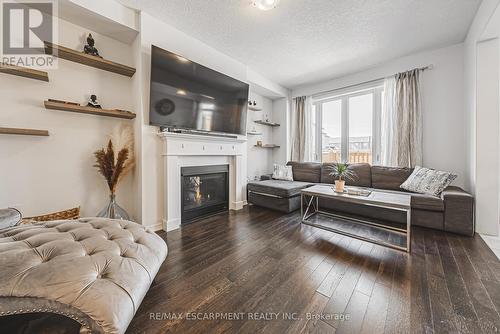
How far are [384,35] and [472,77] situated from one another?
4.00ft

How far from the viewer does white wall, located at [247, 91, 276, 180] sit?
4.35m

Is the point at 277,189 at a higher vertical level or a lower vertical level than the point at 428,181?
lower

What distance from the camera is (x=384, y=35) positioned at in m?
2.64

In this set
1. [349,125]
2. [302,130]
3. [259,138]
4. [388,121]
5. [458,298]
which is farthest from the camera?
[259,138]

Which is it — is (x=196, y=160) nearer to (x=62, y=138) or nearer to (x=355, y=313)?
(x=62, y=138)

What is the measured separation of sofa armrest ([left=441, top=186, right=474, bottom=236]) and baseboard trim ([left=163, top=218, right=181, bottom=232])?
3390 mm

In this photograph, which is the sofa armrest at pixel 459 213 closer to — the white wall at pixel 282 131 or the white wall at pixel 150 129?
the white wall at pixel 282 131

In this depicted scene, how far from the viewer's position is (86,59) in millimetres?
2152

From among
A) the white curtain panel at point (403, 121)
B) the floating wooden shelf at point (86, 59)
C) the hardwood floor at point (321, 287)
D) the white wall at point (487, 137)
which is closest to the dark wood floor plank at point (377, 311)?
the hardwood floor at point (321, 287)

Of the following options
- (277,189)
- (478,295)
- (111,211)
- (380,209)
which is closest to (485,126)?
(380,209)

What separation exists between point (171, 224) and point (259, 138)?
2829 mm

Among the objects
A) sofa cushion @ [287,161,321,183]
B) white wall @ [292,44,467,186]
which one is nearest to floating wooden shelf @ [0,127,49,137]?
sofa cushion @ [287,161,321,183]

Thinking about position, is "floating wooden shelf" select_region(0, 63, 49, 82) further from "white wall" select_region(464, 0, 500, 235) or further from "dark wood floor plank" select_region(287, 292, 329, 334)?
"white wall" select_region(464, 0, 500, 235)

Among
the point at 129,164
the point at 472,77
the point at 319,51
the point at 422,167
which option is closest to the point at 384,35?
the point at 319,51
